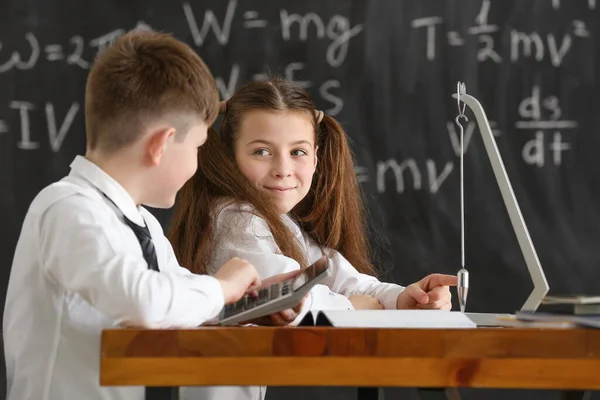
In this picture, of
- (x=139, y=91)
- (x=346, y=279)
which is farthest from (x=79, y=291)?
(x=346, y=279)

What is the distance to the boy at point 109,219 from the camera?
49.1 inches

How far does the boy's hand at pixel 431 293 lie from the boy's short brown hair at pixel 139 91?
705mm

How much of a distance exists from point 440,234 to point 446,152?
23 cm

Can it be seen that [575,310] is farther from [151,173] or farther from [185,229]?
[185,229]

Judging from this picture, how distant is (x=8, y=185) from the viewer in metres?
2.57

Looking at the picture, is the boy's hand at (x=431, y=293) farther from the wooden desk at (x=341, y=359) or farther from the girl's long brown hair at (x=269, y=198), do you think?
the wooden desk at (x=341, y=359)

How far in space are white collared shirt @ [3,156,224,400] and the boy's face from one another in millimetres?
51

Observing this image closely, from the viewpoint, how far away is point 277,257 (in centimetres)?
184

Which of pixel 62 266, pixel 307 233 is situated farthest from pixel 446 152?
pixel 62 266

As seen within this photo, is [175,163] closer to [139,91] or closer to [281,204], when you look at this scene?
[139,91]

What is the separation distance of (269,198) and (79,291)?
→ 2.95 feet

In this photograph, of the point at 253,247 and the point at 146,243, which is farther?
the point at 253,247

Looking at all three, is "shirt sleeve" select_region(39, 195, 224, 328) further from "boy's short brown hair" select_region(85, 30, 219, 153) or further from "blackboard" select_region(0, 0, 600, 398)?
"blackboard" select_region(0, 0, 600, 398)

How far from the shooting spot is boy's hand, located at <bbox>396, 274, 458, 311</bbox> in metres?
1.89
